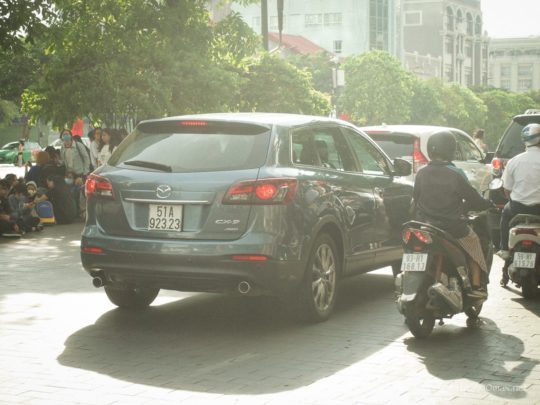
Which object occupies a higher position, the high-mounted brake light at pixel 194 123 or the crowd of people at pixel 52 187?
the high-mounted brake light at pixel 194 123

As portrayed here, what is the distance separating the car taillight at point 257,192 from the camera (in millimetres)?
8164

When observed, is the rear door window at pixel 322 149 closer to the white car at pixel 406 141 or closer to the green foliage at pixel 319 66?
the white car at pixel 406 141

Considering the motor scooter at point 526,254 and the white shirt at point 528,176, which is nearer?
the motor scooter at point 526,254

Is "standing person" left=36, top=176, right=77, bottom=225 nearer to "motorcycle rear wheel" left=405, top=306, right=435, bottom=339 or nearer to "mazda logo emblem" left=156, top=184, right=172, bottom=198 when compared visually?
"mazda logo emblem" left=156, top=184, right=172, bottom=198

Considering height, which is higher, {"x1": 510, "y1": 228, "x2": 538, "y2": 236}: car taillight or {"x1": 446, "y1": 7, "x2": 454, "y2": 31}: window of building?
{"x1": 446, "y1": 7, "x2": 454, "y2": 31}: window of building

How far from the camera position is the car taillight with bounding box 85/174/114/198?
28.3 ft

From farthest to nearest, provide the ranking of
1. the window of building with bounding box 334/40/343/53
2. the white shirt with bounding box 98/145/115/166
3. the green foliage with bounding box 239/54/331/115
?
the window of building with bounding box 334/40/343/53 < the green foliage with bounding box 239/54/331/115 < the white shirt with bounding box 98/145/115/166

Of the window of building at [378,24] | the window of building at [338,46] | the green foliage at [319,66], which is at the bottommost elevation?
the green foliage at [319,66]

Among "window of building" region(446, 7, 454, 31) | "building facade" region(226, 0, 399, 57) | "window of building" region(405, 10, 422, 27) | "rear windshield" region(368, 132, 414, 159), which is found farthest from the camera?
"window of building" region(446, 7, 454, 31)

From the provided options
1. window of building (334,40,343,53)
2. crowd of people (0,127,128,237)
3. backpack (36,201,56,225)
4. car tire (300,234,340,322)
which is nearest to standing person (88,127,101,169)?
crowd of people (0,127,128,237)

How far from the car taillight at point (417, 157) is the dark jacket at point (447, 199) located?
24.1ft

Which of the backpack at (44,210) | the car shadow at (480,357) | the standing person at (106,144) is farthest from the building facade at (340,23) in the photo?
the car shadow at (480,357)

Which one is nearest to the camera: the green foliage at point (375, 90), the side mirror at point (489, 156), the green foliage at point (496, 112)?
the side mirror at point (489, 156)

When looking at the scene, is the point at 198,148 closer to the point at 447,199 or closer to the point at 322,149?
the point at 322,149
